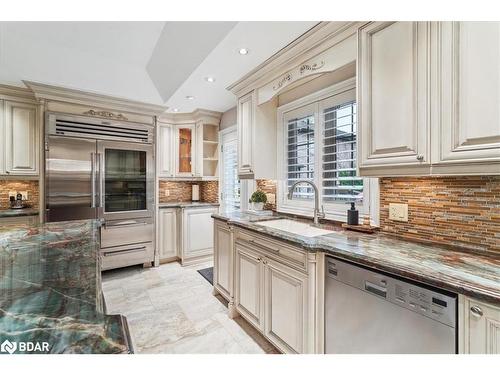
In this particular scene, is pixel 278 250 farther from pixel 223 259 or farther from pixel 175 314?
pixel 175 314

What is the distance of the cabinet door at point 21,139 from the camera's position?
3.07m

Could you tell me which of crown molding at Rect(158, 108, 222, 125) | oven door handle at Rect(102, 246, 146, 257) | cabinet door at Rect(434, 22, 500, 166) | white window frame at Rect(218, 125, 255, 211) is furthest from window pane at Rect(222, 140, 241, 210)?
cabinet door at Rect(434, 22, 500, 166)

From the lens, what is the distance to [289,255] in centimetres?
164

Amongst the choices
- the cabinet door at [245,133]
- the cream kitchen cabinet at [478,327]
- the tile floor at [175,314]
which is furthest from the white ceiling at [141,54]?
the tile floor at [175,314]

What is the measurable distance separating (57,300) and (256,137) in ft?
7.40

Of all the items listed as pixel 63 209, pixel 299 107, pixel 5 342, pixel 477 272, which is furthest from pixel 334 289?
pixel 63 209

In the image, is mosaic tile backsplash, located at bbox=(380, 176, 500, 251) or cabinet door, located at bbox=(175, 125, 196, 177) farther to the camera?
cabinet door, located at bbox=(175, 125, 196, 177)

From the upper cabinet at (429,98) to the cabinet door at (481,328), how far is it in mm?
568

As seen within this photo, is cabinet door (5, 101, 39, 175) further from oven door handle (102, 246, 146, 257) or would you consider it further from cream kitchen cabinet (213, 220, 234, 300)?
cream kitchen cabinet (213, 220, 234, 300)

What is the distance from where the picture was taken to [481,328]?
2.93 feet

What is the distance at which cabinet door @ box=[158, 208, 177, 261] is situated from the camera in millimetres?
3846

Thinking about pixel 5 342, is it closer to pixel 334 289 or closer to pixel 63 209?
pixel 334 289

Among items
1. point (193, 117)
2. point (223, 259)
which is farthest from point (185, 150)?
point (223, 259)

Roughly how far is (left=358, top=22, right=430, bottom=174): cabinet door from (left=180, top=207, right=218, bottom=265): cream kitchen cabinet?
2.78m
